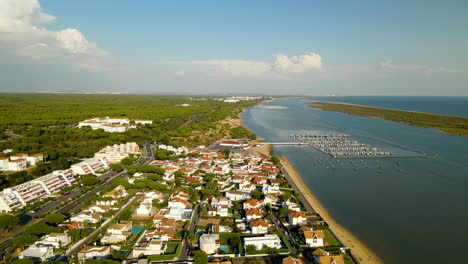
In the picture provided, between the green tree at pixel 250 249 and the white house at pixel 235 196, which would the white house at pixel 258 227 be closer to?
the green tree at pixel 250 249

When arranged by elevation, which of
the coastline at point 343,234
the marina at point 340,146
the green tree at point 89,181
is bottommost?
the coastline at point 343,234

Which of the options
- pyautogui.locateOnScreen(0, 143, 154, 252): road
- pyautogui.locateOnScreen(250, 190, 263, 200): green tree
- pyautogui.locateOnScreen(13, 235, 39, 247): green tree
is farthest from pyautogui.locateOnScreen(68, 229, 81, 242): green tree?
pyautogui.locateOnScreen(250, 190, 263, 200): green tree

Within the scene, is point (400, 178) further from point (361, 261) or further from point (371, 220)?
point (361, 261)

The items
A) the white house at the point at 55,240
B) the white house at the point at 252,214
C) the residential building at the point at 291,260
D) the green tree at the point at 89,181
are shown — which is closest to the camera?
the residential building at the point at 291,260

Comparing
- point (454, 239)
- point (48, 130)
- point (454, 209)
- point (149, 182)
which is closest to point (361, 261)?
point (454, 239)

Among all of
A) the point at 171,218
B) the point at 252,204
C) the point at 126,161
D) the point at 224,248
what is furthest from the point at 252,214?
the point at 126,161

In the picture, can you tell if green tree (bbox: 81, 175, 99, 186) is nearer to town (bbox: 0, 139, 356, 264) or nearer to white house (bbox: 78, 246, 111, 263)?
town (bbox: 0, 139, 356, 264)

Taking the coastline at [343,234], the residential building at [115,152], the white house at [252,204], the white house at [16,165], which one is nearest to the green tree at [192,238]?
the white house at [252,204]
